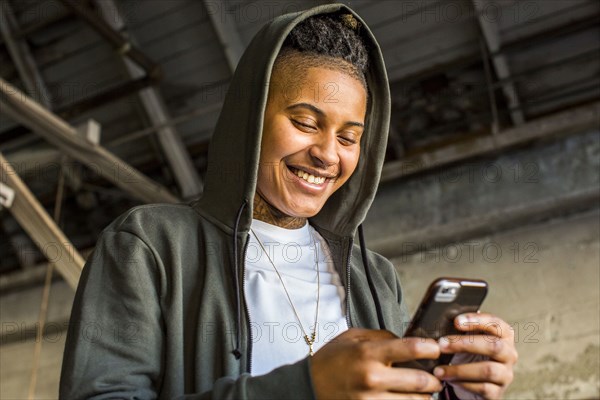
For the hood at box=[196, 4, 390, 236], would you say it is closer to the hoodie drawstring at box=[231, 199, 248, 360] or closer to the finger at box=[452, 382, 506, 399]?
the hoodie drawstring at box=[231, 199, 248, 360]

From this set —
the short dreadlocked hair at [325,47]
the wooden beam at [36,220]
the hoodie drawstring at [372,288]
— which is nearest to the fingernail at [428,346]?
the hoodie drawstring at [372,288]

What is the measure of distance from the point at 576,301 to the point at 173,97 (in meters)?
3.00

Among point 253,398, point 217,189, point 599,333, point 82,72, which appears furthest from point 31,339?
point 253,398

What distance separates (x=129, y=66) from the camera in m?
4.93

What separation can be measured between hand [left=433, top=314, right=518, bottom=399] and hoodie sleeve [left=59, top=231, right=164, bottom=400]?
469 mm

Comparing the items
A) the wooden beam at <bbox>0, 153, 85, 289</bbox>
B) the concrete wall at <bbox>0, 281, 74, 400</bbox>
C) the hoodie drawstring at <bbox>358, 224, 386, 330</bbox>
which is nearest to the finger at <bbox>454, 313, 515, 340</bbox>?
the hoodie drawstring at <bbox>358, 224, 386, 330</bbox>

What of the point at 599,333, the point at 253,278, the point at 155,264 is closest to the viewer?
the point at 155,264

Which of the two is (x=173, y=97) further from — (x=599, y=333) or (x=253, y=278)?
(x=253, y=278)

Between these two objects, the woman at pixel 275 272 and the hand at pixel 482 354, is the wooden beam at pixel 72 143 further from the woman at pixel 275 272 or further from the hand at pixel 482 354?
the hand at pixel 482 354

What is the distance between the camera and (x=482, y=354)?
1079 mm

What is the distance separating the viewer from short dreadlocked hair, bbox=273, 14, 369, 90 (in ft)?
4.94

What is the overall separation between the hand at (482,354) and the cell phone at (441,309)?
13mm

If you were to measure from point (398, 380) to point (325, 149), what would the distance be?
61cm

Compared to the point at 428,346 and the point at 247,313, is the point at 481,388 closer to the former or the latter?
the point at 428,346
